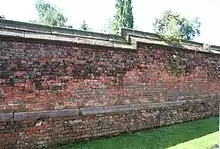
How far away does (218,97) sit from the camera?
1205 cm

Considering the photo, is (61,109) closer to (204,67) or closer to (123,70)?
(123,70)

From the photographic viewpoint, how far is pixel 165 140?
7.52 meters

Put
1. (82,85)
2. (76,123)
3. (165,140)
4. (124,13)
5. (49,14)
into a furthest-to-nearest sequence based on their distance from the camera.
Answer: (49,14) < (124,13) < (165,140) < (82,85) < (76,123)

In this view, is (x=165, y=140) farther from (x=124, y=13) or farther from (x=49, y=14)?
(x=49, y=14)

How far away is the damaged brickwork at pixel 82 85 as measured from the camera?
6266 mm

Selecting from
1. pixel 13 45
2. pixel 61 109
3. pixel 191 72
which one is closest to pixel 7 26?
pixel 13 45

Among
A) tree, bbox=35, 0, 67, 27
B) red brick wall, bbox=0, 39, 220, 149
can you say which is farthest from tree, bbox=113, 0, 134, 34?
red brick wall, bbox=0, 39, 220, 149

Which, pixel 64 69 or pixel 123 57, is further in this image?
pixel 123 57

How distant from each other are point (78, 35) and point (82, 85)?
131cm

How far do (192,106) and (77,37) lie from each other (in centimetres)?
535

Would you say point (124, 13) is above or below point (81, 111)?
above

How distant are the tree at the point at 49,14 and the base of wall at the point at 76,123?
123 ft

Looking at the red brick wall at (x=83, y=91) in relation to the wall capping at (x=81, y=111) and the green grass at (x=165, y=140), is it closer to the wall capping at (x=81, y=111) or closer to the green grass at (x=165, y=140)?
the wall capping at (x=81, y=111)

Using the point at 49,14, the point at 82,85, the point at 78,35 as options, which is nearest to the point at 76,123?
the point at 82,85
